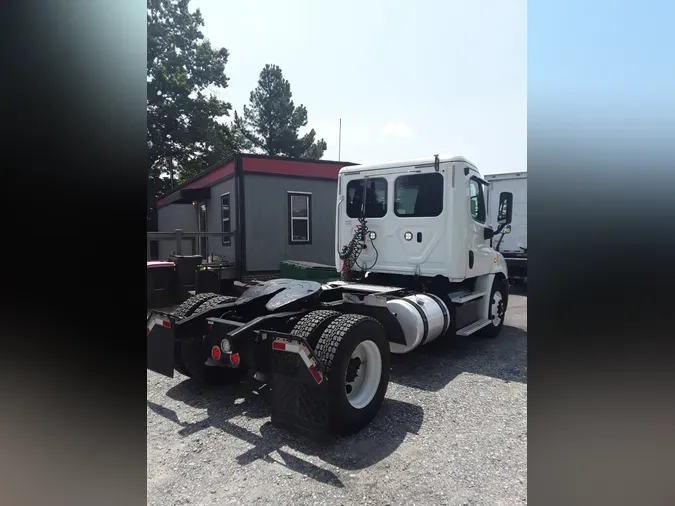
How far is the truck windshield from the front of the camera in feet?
21.6

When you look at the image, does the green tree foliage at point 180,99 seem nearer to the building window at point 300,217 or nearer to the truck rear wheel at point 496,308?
the building window at point 300,217

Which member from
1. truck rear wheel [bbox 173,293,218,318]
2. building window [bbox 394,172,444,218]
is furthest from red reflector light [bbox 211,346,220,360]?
building window [bbox 394,172,444,218]

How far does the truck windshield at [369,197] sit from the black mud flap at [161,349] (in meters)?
3.54

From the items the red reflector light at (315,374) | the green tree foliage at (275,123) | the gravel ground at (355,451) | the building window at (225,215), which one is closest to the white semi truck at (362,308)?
the red reflector light at (315,374)

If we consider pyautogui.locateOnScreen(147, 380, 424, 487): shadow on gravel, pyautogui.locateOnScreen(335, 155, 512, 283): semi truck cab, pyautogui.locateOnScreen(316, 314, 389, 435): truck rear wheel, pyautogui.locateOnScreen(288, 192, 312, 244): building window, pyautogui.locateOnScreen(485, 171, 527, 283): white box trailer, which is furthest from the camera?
pyautogui.locateOnScreen(485, 171, 527, 283): white box trailer

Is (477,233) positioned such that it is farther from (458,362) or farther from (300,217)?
(300,217)

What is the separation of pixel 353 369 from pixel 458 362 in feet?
7.85

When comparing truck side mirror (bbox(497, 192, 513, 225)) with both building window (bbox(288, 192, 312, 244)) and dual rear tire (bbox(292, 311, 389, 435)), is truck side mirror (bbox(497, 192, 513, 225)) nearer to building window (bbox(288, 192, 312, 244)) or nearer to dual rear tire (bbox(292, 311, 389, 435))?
dual rear tire (bbox(292, 311, 389, 435))

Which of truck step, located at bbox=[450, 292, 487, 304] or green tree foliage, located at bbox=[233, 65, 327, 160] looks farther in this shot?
green tree foliage, located at bbox=[233, 65, 327, 160]

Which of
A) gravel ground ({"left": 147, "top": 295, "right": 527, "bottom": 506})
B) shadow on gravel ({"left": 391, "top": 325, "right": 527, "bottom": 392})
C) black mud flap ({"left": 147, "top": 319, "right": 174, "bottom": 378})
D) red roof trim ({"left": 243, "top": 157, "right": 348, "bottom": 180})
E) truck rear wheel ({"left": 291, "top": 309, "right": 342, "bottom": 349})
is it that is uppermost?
red roof trim ({"left": 243, "top": 157, "right": 348, "bottom": 180})

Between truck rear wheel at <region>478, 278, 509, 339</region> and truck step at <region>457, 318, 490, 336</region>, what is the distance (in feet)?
0.93

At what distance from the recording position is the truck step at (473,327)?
593 cm

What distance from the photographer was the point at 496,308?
24.7 feet
